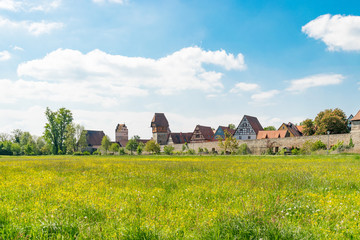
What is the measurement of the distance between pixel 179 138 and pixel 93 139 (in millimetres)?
47673

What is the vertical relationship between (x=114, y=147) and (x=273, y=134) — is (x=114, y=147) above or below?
below

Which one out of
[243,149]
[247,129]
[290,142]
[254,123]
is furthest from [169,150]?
[254,123]

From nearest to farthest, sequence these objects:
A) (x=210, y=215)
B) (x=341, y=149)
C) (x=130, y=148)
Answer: (x=210, y=215) → (x=341, y=149) → (x=130, y=148)

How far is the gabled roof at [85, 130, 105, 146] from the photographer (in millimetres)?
116900

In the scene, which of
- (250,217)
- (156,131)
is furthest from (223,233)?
(156,131)

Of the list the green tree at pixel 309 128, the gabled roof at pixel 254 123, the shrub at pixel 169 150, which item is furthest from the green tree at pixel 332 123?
the shrub at pixel 169 150

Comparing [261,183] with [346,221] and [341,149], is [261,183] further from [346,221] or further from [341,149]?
[341,149]

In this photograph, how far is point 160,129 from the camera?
101750 mm

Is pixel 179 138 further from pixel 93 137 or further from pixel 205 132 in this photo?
pixel 93 137

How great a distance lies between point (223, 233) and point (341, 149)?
152 ft

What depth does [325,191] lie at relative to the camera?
705cm

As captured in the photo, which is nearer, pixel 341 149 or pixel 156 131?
pixel 341 149

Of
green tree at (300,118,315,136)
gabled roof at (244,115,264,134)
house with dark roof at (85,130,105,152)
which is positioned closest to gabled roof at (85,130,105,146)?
house with dark roof at (85,130,105,152)

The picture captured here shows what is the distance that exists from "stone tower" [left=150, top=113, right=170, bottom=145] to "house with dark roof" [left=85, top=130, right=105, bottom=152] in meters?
33.4
